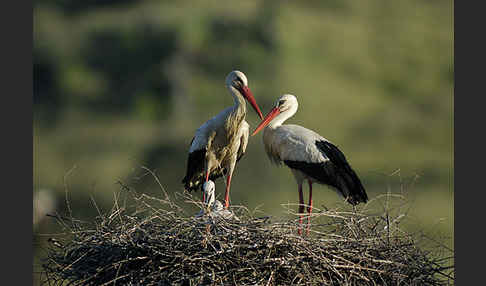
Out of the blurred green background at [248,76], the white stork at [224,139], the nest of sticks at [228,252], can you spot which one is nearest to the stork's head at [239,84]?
the white stork at [224,139]

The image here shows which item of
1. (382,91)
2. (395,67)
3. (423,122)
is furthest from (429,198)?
(395,67)

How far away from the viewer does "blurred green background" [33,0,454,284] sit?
1941 cm

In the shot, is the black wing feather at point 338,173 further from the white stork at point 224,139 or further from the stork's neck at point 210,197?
the stork's neck at point 210,197

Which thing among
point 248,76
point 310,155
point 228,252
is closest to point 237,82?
point 310,155

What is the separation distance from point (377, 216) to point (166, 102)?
19.9m

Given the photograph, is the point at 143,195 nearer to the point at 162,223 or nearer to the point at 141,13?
the point at 162,223

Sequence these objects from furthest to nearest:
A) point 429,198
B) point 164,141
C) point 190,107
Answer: point 190,107 < point 164,141 < point 429,198

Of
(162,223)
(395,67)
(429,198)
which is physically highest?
(162,223)

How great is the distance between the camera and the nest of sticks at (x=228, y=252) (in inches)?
134

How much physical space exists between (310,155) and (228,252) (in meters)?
1.60

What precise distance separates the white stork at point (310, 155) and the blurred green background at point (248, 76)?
37.7 feet

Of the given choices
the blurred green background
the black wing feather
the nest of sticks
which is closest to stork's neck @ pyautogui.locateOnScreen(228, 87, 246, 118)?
the black wing feather

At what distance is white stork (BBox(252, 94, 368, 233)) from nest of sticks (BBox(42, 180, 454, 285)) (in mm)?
980

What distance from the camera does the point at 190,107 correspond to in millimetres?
21891
